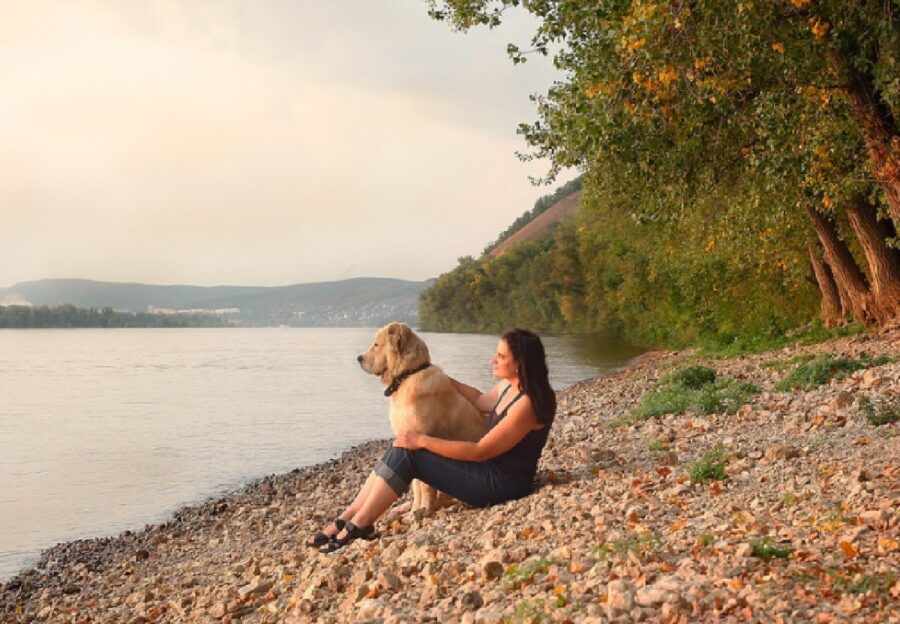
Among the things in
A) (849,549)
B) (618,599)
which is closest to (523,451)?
(618,599)

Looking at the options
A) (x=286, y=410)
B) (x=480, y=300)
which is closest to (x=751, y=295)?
(x=286, y=410)

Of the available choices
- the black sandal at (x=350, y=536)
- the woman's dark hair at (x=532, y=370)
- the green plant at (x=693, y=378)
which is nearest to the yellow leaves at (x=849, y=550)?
the woman's dark hair at (x=532, y=370)

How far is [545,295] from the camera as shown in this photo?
3834 inches

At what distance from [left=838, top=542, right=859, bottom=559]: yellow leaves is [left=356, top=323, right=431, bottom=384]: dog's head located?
12.9ft

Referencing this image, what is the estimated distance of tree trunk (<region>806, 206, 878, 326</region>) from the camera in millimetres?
24562

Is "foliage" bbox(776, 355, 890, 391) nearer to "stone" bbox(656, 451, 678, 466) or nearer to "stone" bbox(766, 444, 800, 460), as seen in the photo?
"stone" bbox(656, 451, 678, 466)

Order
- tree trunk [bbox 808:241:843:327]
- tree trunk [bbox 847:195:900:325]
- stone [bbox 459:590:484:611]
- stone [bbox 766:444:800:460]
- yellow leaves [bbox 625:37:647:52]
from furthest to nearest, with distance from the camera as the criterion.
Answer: tree trunk [bbox 808:241:843:327], tree trunk [bbox 847:195:900:325], yellow leaves [bbox 625:37:647:52], stone [bbox 766:444:800:460], stone [bbox 459:590:484:611]

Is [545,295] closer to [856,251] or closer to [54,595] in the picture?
[856,251]

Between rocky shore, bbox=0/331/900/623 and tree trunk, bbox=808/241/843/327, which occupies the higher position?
tree trunk, bbox=808/241/843/327

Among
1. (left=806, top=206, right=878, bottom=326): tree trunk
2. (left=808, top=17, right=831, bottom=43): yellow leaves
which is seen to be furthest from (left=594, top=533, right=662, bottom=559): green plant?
(left=806, top=206, right=878, bottom=326): tree trunk

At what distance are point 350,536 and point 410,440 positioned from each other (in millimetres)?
1066

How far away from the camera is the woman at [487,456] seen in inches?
311

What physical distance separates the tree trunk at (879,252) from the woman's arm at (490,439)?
16.8m

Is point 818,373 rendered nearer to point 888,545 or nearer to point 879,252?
point 888,545
